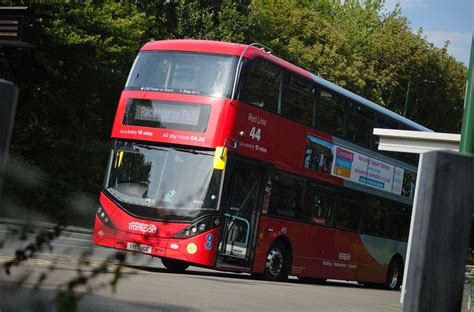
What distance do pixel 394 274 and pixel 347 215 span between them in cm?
437

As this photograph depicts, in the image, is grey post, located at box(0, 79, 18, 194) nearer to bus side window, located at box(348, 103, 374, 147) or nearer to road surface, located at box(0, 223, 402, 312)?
road surface, located at box(0, 223, 402, 312)

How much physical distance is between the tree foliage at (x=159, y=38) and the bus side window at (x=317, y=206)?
4656 millimetres

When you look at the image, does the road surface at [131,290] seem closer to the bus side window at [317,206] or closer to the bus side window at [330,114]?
the bus side window at [317,206]

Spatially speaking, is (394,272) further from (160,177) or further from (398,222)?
(160,177)

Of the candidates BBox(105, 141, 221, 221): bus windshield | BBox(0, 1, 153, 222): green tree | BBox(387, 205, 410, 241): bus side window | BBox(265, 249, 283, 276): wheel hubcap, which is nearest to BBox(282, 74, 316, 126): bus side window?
BBox(105, 141, 221, 221): bus windshield

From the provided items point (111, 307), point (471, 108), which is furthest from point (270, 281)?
point (471, 108)

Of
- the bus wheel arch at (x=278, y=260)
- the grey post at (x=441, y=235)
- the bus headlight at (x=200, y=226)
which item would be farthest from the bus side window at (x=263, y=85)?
the grey post at (x=441, y=235)

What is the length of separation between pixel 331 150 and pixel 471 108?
1492 cm

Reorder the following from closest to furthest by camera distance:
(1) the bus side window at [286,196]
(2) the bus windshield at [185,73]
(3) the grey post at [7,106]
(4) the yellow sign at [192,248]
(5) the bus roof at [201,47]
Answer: (3) the grey post at [7,106], (4) the yellow sign at [192,248], (2) the bus windshield at [185,73], (5) the bus roof at [201,47], (1) the bus side window at [286,196]

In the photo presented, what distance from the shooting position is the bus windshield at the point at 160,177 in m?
15.8

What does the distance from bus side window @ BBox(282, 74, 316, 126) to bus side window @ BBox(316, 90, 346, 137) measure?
13.0 inches

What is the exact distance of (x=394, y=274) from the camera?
24.3 meters

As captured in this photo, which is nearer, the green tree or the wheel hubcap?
the wheel hubcap

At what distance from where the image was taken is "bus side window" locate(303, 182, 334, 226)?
19.0 meters
